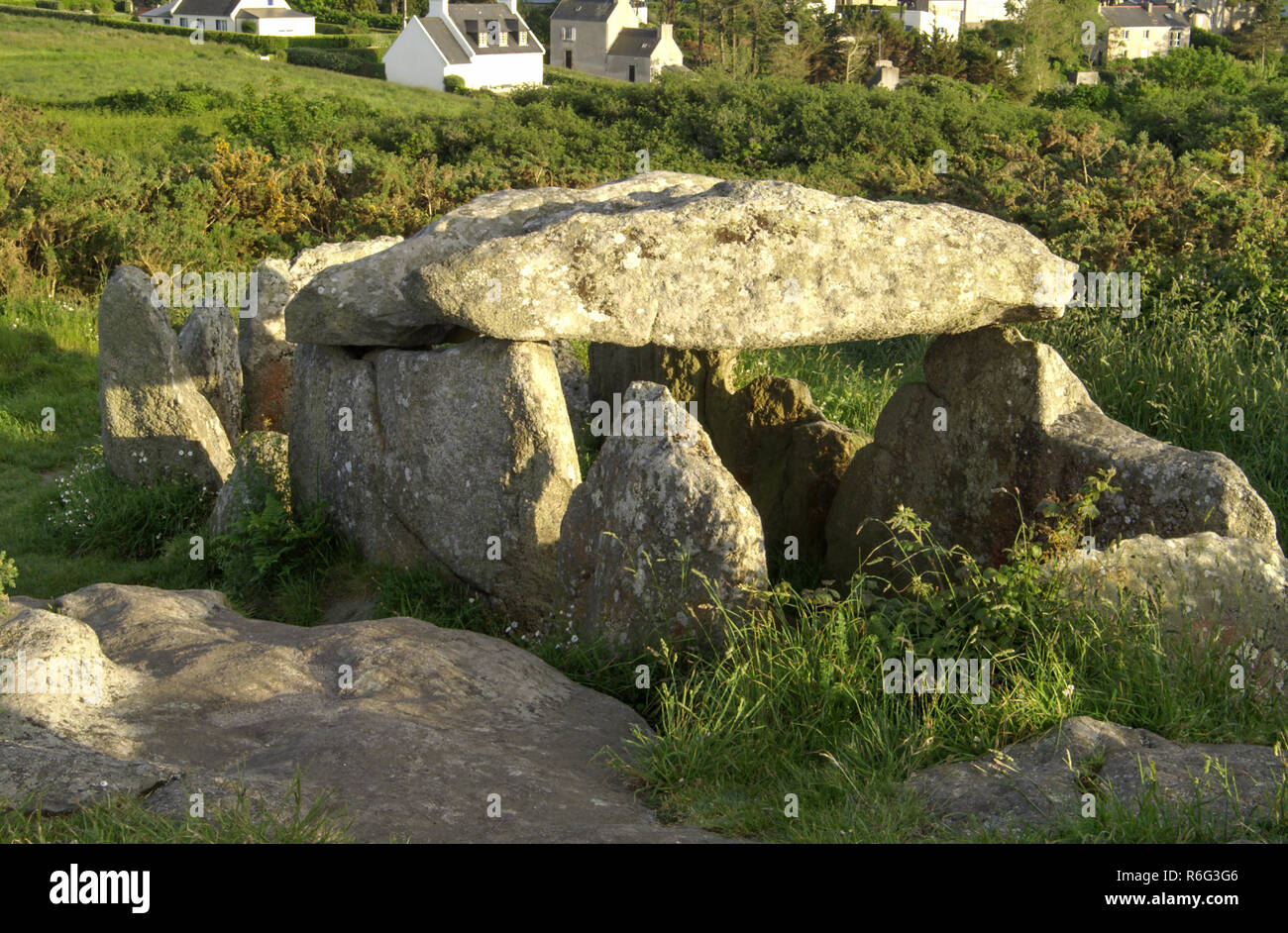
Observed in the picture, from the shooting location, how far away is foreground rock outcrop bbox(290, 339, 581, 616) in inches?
289

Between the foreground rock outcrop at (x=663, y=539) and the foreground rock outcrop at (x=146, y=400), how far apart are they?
4.07m

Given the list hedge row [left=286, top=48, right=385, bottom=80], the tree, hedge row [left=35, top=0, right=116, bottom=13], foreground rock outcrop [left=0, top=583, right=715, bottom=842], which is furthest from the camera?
hedge row [left=35, top=0, right=116, bottom=13]

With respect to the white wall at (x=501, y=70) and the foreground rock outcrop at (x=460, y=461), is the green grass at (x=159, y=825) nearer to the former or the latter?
the foreground rock outcrop at (x=460, y=461)

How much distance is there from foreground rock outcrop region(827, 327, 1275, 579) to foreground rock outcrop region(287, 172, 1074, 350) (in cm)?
48

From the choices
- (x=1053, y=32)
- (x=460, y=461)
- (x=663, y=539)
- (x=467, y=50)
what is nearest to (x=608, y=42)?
(x=467, y=50)

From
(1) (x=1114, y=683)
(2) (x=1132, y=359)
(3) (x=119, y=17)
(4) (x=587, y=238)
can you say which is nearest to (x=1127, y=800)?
(1) (x=1114, y=683)

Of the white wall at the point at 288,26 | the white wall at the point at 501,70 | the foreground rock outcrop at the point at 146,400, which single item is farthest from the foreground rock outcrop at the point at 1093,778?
the white wall at the point at 288,26

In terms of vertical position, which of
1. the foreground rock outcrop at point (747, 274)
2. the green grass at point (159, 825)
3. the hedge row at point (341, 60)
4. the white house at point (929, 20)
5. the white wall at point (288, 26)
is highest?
the white house at point (929, 20)

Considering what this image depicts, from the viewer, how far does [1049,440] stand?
750cm

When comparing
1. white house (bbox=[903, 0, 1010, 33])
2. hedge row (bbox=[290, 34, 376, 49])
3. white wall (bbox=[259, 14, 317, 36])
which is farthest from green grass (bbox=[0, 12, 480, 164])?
white house (bbox=[903, 0, 1010, 33])

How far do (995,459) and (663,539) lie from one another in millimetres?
2532

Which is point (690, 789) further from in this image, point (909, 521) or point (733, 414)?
point (733, 414)

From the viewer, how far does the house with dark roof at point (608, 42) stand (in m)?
72.7

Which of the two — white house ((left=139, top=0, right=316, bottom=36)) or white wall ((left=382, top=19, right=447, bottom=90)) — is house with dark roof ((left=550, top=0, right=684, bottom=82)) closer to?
white wall ((left=382, top=19, right=447, bottom=90))
